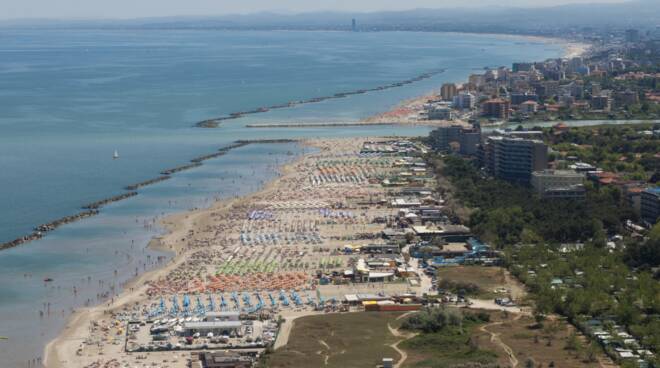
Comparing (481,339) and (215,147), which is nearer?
→ (481,339)

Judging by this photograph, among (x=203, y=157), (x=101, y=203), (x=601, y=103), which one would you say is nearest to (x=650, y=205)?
(x=101, y=203)

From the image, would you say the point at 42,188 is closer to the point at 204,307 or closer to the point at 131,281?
the point at 131,281

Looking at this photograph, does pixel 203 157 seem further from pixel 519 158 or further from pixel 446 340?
pixel 446 340

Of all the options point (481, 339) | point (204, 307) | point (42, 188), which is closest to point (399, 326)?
point (481, 339)

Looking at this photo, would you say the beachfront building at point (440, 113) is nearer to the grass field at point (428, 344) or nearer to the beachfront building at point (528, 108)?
the beachfront building at point (528, 108)

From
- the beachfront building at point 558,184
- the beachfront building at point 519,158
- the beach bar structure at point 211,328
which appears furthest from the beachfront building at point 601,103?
the beach bar structure at point 211,328

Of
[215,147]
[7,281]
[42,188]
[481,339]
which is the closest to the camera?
[481,339]

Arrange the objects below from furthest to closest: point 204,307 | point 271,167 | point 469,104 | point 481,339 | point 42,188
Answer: point 469,104, point 271,167, point 42,188, point 204,307, point 481,339
